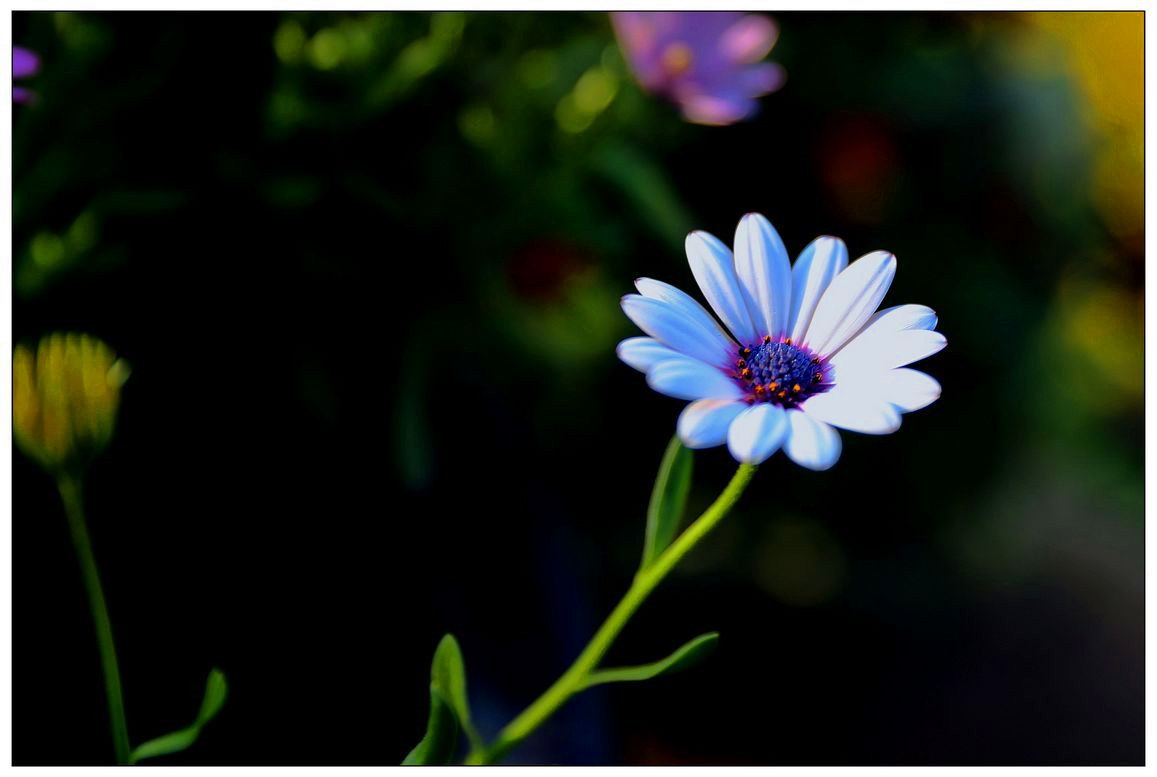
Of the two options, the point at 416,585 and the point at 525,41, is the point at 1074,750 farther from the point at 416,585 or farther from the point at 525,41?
the point at 525,41

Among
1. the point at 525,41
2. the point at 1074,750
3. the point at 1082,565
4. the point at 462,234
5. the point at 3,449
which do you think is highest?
the point at 525,41

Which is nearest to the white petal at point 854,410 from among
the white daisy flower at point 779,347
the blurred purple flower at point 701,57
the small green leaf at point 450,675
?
the white daisy flower at point 779,347

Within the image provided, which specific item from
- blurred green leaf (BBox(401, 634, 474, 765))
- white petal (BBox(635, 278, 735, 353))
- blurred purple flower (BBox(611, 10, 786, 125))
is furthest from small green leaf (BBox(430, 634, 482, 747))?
blurred purple flower (BBox(611, 10, 786, 125))

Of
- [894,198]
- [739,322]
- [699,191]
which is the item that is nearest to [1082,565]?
[894,198]

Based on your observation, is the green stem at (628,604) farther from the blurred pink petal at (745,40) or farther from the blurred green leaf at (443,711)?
the blurred pink petal at (745,40)

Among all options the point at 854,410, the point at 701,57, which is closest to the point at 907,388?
the point at 854,410

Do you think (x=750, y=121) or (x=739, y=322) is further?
(x=750, y=121)
